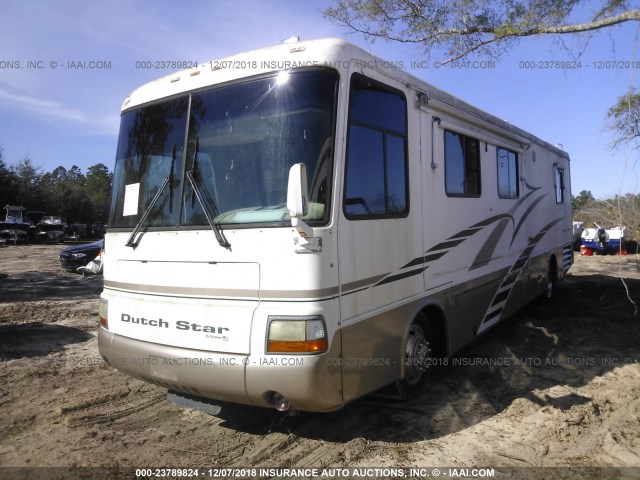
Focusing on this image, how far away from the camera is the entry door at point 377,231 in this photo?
3492 millimetres

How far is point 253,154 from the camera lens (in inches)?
138

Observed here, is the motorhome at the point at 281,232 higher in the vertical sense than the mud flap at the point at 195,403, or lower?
higher

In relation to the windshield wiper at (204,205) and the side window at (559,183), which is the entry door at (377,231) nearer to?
the windshield wiper at (204,205)

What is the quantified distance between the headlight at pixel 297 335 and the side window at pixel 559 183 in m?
7.92

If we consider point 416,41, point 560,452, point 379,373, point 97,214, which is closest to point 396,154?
point 379,373

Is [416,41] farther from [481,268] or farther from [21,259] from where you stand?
[21,259]

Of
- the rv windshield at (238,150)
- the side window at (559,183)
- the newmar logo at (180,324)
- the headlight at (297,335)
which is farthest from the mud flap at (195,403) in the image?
the side window at (559,183)

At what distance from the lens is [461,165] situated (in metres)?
5.34

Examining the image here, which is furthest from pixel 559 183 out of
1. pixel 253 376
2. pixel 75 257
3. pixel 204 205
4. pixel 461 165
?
pixel 75 257

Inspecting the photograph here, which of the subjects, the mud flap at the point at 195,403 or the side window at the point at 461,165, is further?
the side window at the point at 461,165

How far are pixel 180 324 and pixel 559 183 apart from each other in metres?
8.77

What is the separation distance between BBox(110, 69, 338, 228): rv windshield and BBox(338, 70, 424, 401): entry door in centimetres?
28

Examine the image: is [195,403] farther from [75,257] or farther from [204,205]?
[75,257]

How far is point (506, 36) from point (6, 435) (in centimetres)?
763
